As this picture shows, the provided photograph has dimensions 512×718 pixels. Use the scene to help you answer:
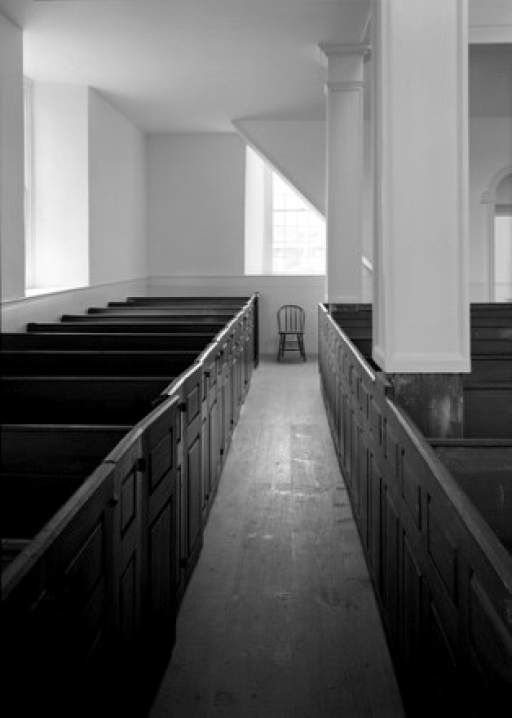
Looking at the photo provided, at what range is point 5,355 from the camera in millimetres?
4598

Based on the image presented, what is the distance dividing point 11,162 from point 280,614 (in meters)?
5.31

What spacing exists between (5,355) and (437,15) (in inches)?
109

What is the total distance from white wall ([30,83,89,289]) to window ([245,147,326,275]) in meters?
4.57

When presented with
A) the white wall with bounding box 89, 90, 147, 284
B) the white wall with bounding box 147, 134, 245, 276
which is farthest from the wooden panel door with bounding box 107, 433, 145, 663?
the white wall with bounding box 147, 134, 245, 276

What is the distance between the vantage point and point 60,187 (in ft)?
31.2

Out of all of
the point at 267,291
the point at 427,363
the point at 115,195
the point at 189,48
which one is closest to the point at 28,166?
the point at 115,195

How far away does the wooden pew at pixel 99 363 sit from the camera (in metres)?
4.50

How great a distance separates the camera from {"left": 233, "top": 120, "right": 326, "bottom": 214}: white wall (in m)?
12.1

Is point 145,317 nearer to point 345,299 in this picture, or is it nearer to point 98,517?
point 345,299

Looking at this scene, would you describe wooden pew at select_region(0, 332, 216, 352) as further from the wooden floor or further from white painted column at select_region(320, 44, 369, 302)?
white painted column at select_region(320, 44, 369, 302)

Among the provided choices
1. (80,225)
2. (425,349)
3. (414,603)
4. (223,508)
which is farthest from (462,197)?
(80,225)

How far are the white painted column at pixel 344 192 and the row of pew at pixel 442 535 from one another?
4.45 meters

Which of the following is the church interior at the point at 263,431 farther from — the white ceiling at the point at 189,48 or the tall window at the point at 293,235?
the tall window at the point at 293,235

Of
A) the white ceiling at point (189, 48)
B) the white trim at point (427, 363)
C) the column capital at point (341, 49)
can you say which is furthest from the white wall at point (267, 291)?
the white trim at point (427, 363)
